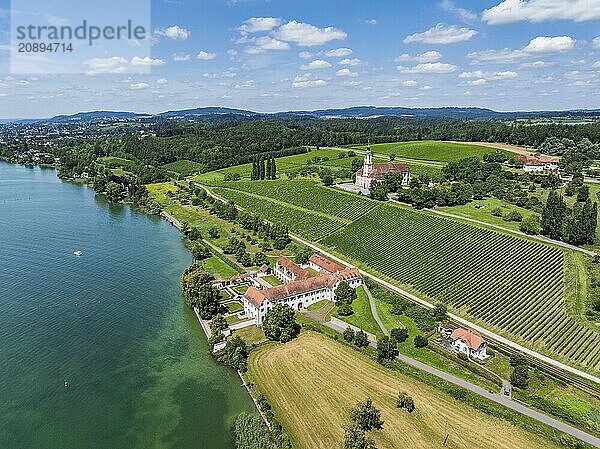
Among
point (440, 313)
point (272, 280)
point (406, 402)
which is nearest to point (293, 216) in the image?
point (272, 280)

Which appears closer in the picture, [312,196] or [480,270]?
[480,270]

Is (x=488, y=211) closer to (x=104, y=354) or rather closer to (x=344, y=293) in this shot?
(x=344, y=293)

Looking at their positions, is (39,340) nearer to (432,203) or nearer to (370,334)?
(370,334)

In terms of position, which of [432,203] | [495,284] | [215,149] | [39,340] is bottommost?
[39,340]

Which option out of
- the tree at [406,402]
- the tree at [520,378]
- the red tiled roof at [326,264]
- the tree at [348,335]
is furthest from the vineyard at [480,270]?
the tree at [406,402]

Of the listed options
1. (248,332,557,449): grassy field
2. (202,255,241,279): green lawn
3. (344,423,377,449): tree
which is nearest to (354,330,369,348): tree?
(248,332,557,449): grassy field

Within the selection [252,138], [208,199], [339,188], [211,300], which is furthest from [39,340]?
[252,138]

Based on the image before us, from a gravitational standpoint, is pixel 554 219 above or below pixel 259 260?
above

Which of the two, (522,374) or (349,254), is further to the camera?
(349,254)
